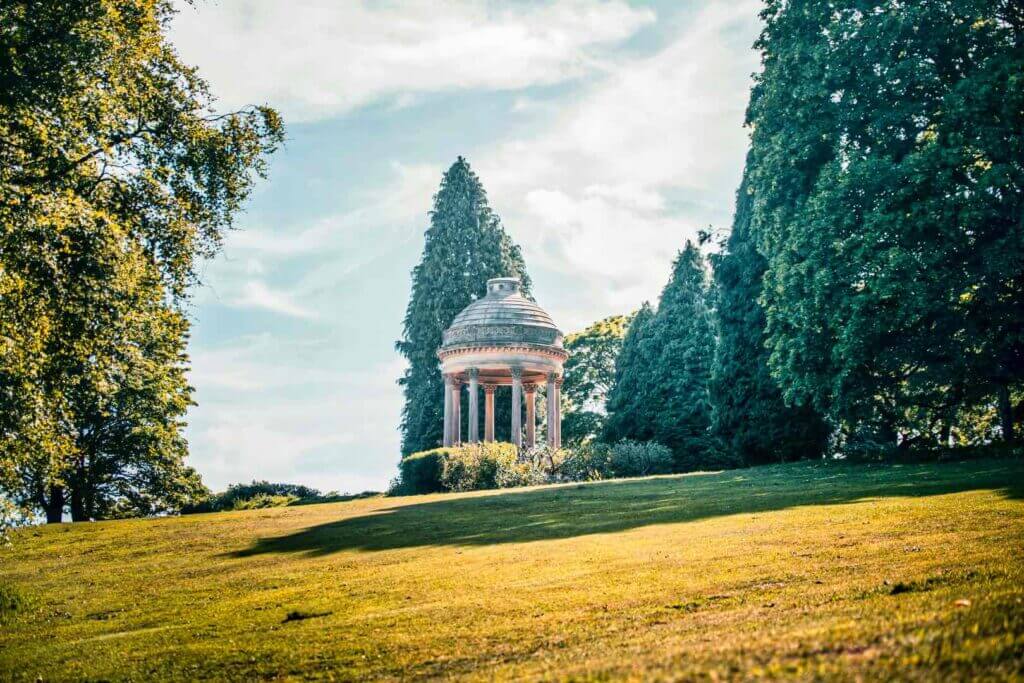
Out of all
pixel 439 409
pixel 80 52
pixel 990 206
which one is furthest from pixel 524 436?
pixel 80 52

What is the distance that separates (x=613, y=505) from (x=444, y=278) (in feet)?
120

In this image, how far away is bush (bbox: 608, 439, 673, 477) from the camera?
113 feet

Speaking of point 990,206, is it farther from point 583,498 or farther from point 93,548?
point 93,548

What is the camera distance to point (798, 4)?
1105 inches

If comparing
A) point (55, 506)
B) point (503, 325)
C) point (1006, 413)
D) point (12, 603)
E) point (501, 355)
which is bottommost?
point (12, 603)

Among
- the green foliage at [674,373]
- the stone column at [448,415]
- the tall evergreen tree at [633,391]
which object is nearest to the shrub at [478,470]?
the stone column at [448,415]

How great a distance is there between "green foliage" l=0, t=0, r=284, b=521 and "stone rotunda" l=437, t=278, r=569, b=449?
18909 mm

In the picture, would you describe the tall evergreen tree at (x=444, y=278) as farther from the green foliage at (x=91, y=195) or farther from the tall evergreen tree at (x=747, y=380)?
the green foliage at (x=91, y=195)

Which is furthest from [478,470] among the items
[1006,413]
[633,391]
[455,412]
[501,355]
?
[633,391]

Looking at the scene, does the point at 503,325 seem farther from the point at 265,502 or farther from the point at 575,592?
the point at 575,592

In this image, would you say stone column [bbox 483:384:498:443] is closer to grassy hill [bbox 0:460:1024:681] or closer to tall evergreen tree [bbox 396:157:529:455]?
tall evergreen tree [bbox 396:157:529:455]

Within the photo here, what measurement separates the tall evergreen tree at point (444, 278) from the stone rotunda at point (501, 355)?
9.84 metres

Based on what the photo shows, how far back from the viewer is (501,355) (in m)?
40.4

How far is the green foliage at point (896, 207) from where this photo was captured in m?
22.4
